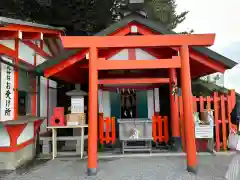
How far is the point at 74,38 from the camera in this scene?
17.1ft

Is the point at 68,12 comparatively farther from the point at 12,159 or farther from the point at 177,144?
the point at 177,144

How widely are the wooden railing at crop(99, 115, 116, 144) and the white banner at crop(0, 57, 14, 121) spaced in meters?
3.02

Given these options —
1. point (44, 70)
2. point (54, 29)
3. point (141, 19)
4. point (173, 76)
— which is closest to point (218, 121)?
point (173, 76)

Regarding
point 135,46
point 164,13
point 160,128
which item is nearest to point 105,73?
point 160,128

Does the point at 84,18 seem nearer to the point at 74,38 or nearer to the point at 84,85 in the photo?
the point at 84,85

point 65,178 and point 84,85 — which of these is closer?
point 65,178

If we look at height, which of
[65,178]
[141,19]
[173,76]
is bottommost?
[65,178]

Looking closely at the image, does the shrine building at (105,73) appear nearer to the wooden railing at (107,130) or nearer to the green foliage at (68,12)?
the wooden railing at (107,130)

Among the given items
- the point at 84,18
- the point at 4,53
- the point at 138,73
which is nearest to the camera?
the point at 4,53

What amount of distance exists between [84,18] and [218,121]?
878 cm

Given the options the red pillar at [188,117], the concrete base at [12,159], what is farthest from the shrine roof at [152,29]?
the concrete base at [12,159]

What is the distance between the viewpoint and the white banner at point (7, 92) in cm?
568

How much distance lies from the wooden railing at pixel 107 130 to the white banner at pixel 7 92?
302cm

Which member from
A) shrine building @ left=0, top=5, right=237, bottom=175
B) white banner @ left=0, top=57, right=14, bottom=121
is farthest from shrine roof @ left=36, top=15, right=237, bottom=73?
white banner @ left=0, top=57, right=14, bottom=121
